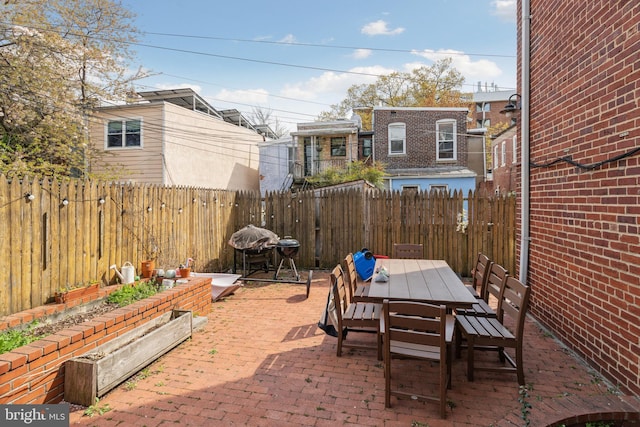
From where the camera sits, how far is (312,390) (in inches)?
119

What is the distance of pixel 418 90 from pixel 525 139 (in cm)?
2328

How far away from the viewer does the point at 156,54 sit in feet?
38.1

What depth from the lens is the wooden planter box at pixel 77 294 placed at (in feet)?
13.4

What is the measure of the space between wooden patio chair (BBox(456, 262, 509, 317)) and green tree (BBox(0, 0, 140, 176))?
1049cm

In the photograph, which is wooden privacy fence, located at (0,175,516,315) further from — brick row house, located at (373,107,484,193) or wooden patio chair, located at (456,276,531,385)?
brick row house, located at (373,107,484,193)

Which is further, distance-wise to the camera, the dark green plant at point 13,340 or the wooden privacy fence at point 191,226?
the wooden privacy fence at point 191,226

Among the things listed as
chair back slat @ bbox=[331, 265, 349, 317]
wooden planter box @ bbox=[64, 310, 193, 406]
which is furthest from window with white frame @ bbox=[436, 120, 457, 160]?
wooden planter box @ bbox=[64, 310, 193, 406]

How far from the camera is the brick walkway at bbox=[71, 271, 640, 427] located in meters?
2.59

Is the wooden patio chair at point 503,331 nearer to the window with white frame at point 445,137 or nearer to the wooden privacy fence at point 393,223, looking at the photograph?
the wooden privacy fence at point 393,223

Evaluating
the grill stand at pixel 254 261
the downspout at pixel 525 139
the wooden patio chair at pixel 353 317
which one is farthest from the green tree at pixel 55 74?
the downspout at pixel 525 139

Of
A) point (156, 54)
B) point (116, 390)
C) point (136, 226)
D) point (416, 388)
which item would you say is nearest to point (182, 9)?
point (156, 54)

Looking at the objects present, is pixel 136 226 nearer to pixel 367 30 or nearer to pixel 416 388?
pixel 416 388

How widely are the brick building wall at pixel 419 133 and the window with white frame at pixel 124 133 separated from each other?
10.9 metres

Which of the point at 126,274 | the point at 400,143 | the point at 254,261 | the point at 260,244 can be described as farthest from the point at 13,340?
the point at 400,143
